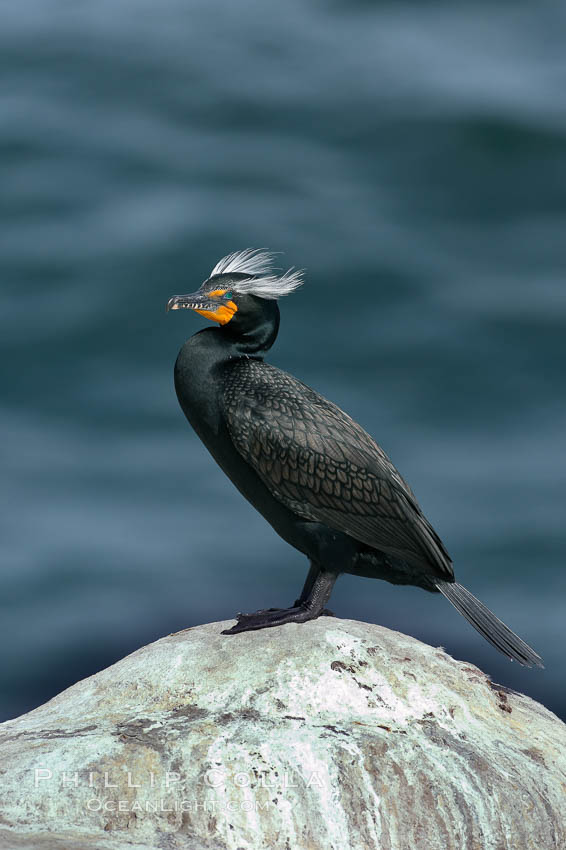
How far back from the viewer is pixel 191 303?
22.0 feet

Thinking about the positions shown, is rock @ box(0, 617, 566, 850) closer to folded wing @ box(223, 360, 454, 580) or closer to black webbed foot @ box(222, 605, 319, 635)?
black webbed foot @ box(222, 605, 319, 635)

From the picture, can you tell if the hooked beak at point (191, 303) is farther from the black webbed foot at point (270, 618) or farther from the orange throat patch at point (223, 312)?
the black webbed foot at point (270, 618)

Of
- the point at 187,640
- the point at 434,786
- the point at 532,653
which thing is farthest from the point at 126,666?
the point at 532,653

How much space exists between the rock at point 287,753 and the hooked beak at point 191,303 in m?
1.86

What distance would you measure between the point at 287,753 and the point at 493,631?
60.5 inches

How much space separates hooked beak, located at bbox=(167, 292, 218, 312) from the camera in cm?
670

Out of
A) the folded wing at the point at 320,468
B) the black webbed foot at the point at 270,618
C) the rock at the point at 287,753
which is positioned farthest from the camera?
the black webbed foot at the point at 270,618

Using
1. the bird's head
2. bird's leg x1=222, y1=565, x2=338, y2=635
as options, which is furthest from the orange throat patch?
bird's leg x1=222, y1=565, x2=338, y2=635

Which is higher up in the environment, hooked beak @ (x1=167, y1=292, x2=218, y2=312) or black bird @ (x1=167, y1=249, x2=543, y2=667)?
hooked beak @ (x1=167, y1=292, x2=218, y2=312)

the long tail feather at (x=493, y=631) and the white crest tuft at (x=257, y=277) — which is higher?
the white crest tuft at (x=257, y=277)

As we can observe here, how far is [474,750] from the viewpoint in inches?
247

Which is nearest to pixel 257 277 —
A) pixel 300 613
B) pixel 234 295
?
pixel 234 295

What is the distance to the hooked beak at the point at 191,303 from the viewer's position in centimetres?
670

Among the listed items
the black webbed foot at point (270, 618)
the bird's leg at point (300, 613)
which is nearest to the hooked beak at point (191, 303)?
the bird's leg at point (300, 613)
